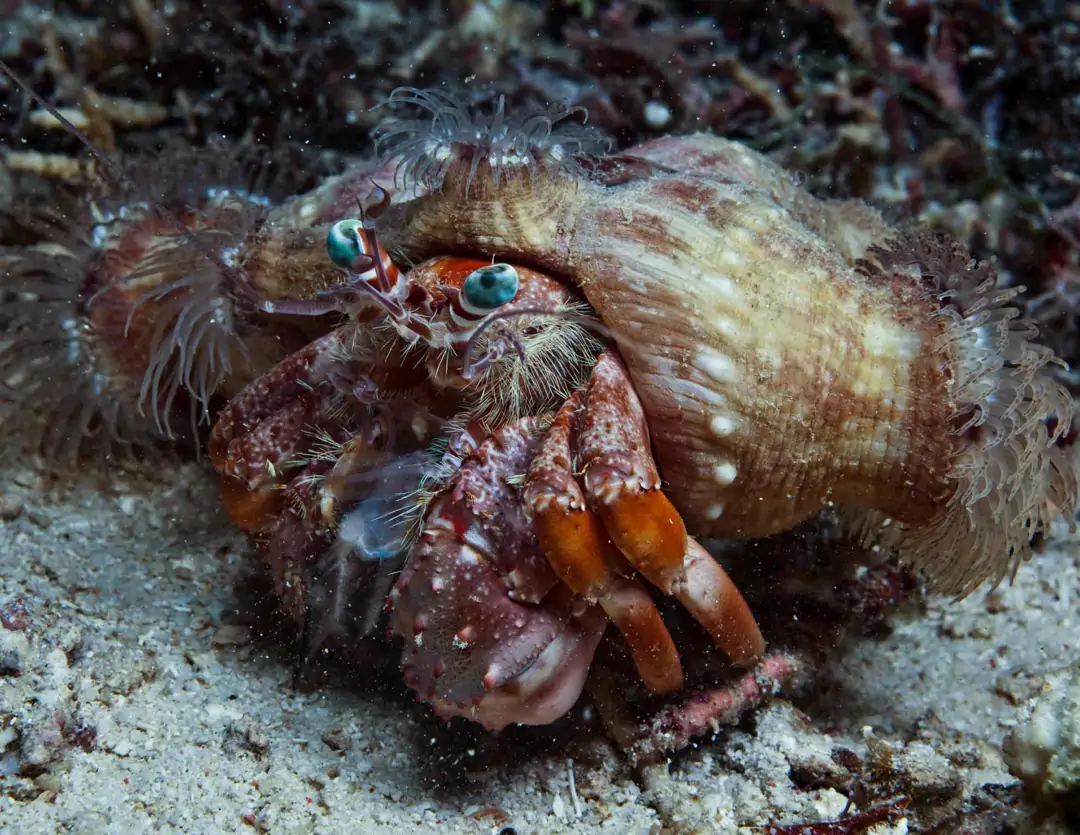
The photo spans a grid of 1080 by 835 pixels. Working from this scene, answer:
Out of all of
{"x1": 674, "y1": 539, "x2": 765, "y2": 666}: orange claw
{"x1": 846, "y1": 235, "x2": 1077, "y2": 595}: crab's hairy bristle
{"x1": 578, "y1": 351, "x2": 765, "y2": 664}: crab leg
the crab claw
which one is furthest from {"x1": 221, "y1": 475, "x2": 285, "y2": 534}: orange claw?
{"x1": 846, "y1": 235, "x2": 1077, "y2": 595}: crab's hairy bristle

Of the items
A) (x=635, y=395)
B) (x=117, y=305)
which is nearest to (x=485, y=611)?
(x=635, y=395)

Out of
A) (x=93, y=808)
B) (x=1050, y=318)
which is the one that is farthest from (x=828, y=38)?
(x=93, y=808)

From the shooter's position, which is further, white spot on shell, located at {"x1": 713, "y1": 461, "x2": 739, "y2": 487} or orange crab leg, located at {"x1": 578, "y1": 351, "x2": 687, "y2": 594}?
white spot on shell, located at {"x1": 713, "y1": 461, "x2": 739, "y2": 487}

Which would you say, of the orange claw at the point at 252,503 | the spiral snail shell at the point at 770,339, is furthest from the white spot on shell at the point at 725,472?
the orange claw at the point at 252,503

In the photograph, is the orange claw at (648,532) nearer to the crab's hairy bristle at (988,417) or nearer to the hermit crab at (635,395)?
the hermit crab at (635,395)

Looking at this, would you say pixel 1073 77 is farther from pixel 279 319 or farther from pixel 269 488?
pixel 269 488

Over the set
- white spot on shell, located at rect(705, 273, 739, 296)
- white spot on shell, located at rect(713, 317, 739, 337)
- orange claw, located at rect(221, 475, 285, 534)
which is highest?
white spot on shell, located at rect(705, 273, 739, 296)

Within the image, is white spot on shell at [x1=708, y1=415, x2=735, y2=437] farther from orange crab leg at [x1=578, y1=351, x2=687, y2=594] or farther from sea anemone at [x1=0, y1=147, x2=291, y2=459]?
sea anemone at [x1=0, y1=147, x2=291, y2=459]
